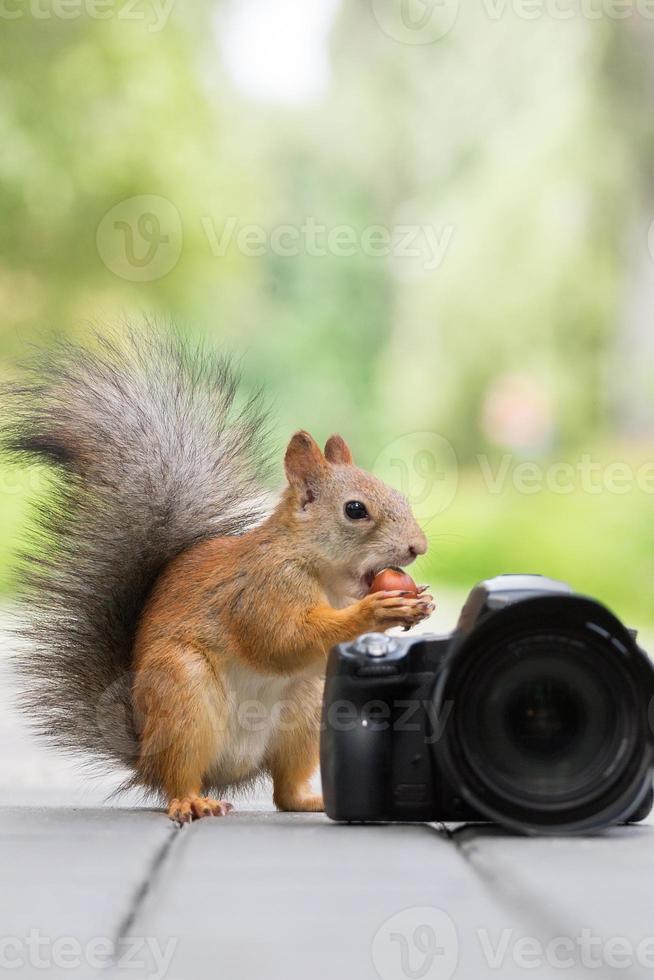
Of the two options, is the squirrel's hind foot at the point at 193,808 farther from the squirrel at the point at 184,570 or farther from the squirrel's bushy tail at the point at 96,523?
the squirrel's bushy tail at the point at 96,523

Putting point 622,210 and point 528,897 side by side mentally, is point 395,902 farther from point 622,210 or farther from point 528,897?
point 622,210

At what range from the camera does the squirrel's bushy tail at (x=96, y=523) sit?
1.42m

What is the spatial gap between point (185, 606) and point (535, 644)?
0.44 meters

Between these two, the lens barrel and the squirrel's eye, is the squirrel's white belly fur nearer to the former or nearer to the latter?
the squirrel's eye

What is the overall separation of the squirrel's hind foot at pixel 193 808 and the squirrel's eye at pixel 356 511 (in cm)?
32

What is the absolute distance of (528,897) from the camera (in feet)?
2.58

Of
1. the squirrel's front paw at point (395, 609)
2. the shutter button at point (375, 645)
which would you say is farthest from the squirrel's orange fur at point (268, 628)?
the shutter button at point (375, 645)

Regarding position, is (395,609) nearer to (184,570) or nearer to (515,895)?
(184,570)

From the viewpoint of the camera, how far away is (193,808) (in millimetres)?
1264

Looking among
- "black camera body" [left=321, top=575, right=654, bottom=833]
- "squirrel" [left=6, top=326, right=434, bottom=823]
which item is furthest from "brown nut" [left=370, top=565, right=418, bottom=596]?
"black camera body" [left=321, top=575, right=654, bottom=833]

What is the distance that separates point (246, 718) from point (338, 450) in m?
0.33

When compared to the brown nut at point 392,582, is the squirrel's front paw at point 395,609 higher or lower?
lower

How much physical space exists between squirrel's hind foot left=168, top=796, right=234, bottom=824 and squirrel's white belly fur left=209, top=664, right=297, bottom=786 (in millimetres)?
51

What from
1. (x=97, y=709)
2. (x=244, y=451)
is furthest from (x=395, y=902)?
(x=244, y=451)
